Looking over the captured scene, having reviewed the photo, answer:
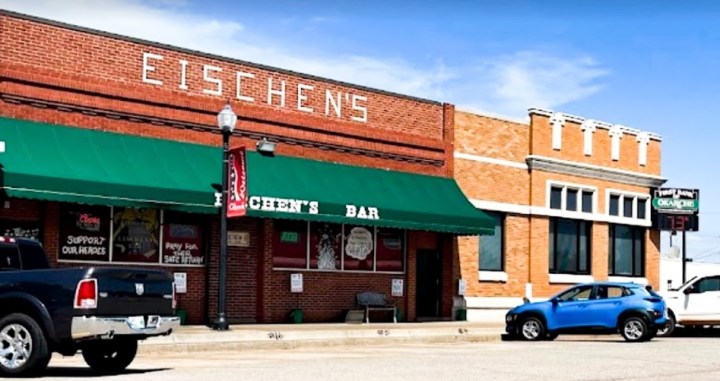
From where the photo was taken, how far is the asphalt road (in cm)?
1566

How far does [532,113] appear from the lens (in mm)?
37219

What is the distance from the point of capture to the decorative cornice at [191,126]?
958 inches

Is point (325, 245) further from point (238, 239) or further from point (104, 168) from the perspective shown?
point (104, 168)

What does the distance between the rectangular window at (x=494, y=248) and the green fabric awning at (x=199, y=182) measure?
247 centimetres

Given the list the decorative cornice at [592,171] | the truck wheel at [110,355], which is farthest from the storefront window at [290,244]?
the truck wheel at [110,355]

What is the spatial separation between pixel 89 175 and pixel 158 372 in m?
8.99

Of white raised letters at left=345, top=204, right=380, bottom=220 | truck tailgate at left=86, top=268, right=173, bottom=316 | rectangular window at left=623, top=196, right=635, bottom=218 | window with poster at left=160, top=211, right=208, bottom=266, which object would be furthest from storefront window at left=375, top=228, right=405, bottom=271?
truck tailgate at left=86, top=268, right=173, bottom=316

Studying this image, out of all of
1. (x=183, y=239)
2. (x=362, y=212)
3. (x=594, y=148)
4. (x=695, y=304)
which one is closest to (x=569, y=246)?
(x=594, y=148)

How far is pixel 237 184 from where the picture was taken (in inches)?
993

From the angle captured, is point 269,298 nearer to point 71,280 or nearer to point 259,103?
point 259,103

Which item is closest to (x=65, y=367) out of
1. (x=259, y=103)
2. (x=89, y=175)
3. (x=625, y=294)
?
(x=89, y=175)

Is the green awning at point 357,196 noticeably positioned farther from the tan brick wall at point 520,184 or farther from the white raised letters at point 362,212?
the tan brick wall at point 520,184

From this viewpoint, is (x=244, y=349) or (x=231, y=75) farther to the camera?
(x=231, y=75)

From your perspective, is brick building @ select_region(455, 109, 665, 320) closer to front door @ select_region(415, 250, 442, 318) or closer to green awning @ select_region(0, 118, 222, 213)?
front door @ select_region(415, 250, 442, 318)
